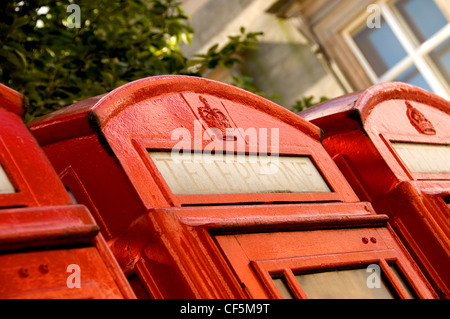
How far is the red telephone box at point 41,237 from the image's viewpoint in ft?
4.08

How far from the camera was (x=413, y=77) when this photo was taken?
577 cm

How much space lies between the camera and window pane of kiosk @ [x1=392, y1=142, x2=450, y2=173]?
2.49 meters

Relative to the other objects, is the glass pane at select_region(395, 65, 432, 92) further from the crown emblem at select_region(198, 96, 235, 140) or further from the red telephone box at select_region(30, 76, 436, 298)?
the crown emblem at select_region(198, 96, 235, 140)

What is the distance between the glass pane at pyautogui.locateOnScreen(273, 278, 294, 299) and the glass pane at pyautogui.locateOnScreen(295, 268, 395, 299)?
5 centimetres

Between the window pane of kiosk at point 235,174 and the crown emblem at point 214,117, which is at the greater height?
the crown emblem at point 214,117

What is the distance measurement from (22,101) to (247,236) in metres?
0.61

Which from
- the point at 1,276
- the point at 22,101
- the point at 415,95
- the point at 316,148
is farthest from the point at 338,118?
the point at 1,276

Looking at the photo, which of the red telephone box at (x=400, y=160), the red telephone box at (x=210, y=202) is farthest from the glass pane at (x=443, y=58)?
the red telephone box at (x=210, y=202)

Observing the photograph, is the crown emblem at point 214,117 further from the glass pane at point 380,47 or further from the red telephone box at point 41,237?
the glass pane at point 380,47

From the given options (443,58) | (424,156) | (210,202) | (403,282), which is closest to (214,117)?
(210,202)

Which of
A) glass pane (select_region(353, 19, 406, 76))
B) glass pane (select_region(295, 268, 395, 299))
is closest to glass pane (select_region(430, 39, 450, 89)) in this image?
glass pane (select_region(353, 19, 406, 76))

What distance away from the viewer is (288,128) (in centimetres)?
221

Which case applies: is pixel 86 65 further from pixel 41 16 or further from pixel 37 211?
pixel 37 211

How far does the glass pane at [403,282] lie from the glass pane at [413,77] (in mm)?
4020
